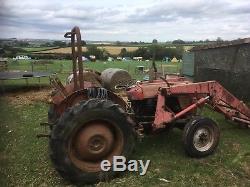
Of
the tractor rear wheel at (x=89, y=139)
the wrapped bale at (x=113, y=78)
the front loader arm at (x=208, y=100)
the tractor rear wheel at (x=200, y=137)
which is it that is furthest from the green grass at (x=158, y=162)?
the wrapped bale at (x=113, y=78)

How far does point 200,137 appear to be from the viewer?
18.2ft

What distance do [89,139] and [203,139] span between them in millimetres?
2074

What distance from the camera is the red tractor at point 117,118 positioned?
436 cm

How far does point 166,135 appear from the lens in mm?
6684

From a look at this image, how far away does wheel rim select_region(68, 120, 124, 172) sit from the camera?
448 centimetres

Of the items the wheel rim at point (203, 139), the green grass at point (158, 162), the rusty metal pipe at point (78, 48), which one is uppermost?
the rusty metal pipe at point (78, 48)

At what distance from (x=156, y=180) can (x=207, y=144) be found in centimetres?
135

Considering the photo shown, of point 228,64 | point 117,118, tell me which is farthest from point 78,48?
point 228,64

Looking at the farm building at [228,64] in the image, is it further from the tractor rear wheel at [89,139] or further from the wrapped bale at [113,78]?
the tractor rear wheel at [89,139]

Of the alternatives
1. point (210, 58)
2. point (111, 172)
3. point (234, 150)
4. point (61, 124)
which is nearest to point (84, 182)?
point (111, 172)

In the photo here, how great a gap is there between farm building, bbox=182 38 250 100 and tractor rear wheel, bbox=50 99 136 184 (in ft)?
19.6

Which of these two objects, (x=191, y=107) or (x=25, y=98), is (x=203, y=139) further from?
(x=25, y=98)

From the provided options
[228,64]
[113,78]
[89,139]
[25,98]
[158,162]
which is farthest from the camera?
[113,78]

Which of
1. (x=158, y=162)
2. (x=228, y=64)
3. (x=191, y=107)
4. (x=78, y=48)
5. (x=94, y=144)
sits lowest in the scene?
(x=158, y=162)
